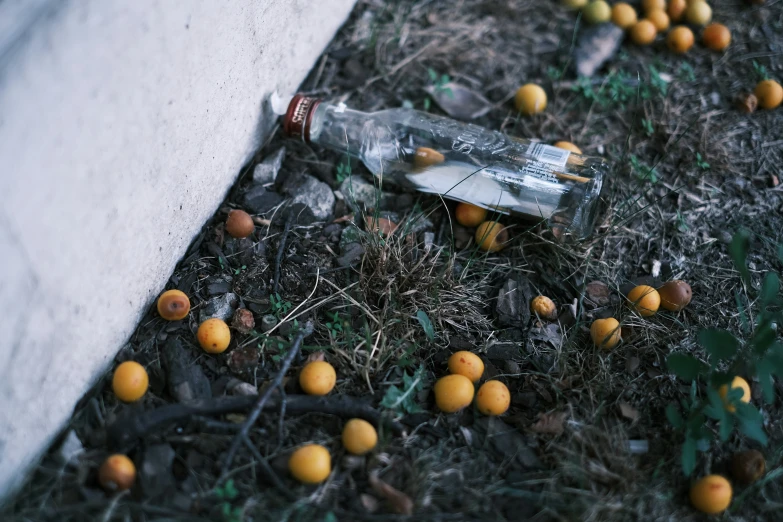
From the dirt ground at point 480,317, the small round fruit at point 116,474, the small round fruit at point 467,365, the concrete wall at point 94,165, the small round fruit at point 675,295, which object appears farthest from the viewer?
the small round fruit at point 675,295

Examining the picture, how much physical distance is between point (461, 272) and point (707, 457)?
3.88 feet

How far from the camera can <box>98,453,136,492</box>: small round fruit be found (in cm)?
203

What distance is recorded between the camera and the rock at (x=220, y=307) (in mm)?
2568

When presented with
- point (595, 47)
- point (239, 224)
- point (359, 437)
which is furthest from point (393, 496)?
point (595, 47)

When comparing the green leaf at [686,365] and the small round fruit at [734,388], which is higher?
the green leaf at [686,365]

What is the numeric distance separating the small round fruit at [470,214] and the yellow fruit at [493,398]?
852 mm

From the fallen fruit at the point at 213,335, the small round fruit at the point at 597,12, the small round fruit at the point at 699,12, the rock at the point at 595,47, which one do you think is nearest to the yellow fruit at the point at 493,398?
the fallen fruit at the point at 213,335

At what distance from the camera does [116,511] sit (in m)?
2.01

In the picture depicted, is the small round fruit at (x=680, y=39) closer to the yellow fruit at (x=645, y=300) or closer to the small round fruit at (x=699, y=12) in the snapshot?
the small round fruit at (x=699, y=12)

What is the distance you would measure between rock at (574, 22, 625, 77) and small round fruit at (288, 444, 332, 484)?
8.65 feet

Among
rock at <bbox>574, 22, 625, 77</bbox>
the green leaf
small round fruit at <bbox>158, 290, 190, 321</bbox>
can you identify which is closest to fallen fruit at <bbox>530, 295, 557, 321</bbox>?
the green leaf

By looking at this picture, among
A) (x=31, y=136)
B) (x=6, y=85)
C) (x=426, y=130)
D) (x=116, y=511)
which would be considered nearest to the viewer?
(x=6, y=85)

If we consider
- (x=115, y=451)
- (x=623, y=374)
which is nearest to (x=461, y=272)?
(x=623, y=374)

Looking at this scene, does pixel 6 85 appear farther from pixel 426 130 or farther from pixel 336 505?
pixel 426 130
